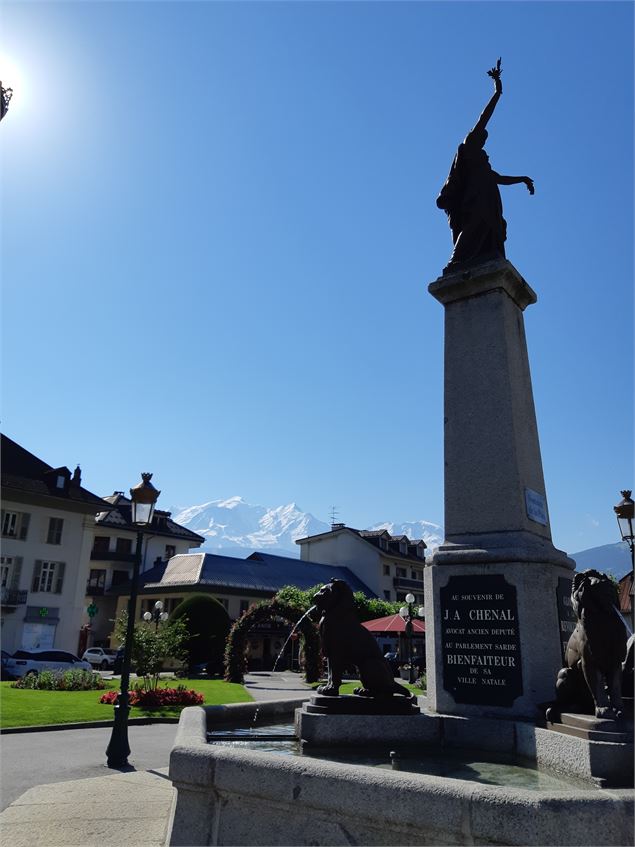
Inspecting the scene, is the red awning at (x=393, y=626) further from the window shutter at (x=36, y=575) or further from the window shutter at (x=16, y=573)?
the window shutter at (x=16, y=573)

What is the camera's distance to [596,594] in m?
5.40

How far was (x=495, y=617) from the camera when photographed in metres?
6.70

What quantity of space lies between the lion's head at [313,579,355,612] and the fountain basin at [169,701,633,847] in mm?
2202

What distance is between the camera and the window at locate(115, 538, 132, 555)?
59.1 meters

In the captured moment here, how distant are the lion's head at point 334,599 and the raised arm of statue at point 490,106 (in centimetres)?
683

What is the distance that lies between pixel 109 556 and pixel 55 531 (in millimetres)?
17247

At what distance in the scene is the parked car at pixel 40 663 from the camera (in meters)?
30.3

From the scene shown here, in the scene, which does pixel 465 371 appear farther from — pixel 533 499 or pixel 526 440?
pixel 533 499

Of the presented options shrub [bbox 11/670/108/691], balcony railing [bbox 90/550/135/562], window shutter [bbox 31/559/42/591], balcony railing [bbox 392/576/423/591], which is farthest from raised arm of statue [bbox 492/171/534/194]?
balcony railing [bbox 392/576/423/591]

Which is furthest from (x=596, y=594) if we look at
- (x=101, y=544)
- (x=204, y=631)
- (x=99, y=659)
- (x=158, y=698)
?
(x=101, y=544)

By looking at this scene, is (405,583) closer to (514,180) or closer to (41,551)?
(41,551)

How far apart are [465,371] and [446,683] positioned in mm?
3820

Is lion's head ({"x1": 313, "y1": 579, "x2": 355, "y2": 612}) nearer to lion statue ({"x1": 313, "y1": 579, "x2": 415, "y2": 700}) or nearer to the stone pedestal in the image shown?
lion statue ({"x1": 313, "y1": 579, "x2": 415, "y2": 700})

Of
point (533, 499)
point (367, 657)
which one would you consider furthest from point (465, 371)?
point (367, 657)
